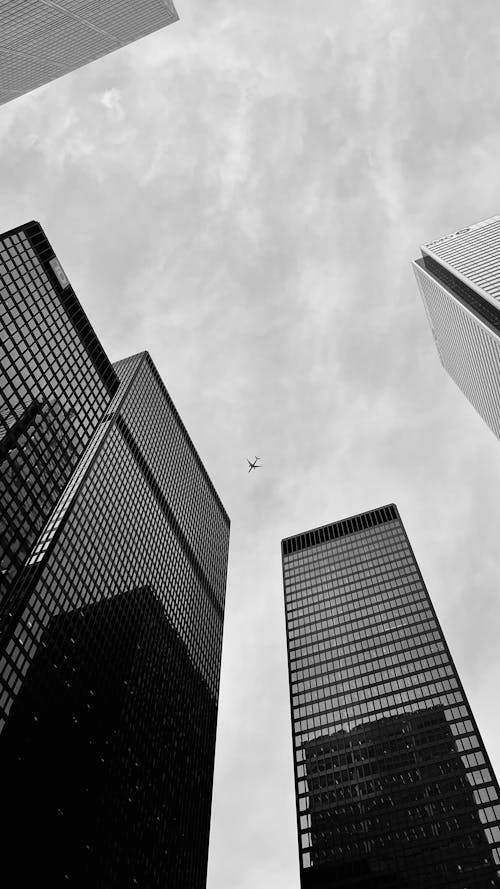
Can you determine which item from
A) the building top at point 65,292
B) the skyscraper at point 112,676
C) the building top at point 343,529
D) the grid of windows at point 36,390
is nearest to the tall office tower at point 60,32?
the building top at point 65,292

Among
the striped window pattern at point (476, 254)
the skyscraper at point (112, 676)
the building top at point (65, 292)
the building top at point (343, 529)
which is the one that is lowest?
the skyscraper at point (112, 676)

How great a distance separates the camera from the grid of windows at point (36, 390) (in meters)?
84.4

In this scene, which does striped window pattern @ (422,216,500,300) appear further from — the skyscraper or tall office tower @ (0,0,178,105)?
tall office tower @ (0,0,178,105)

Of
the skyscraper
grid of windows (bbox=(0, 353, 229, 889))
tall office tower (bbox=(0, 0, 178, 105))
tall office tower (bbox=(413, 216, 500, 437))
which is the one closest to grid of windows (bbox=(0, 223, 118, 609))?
the skyscraper

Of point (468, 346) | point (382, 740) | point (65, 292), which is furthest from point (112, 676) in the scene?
point (468, 346)

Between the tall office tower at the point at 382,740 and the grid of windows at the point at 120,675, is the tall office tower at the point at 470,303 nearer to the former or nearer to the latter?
the tall office tower at the point at 382,740

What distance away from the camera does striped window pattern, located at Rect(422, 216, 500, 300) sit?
494 ft

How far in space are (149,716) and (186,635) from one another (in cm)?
2856

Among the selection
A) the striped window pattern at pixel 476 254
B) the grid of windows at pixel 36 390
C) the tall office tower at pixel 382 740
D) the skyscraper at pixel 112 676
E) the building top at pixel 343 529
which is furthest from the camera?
the building top at pixel 343 529

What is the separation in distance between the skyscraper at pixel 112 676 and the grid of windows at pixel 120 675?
0.27 metres

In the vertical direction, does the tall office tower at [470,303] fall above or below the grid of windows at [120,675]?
above

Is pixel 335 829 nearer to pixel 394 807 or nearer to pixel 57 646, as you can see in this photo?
pixel 394 807

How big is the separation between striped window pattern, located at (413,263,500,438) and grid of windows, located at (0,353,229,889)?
79.1m

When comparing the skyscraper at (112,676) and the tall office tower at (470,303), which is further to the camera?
the tall office tower at (470,303)
